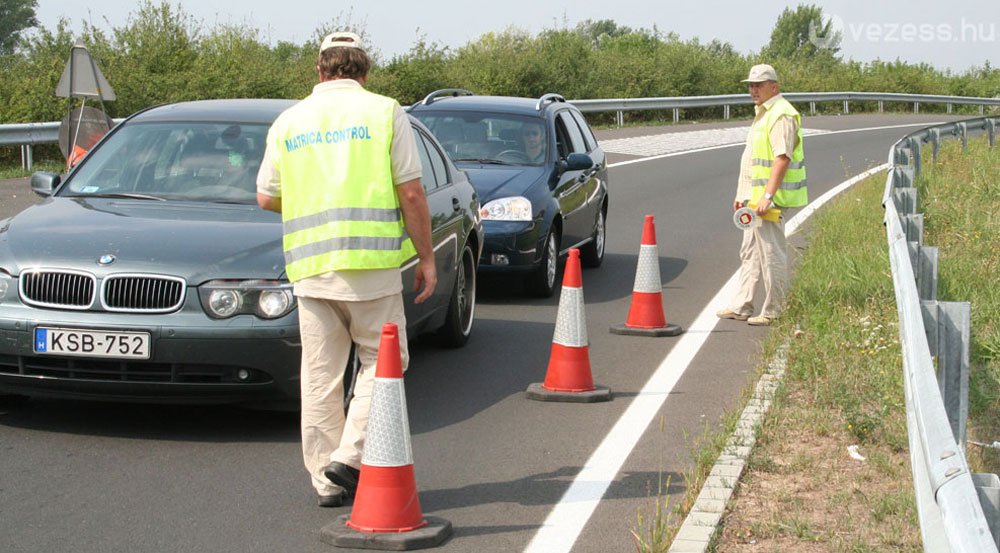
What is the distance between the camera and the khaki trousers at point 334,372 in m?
5.82

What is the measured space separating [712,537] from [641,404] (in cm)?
272

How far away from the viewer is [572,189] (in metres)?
12.8

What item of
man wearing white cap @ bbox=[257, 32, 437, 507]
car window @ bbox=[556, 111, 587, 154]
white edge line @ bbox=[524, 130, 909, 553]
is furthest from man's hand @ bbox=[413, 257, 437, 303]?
car window @ bbox=[556, 111, 587, 154]

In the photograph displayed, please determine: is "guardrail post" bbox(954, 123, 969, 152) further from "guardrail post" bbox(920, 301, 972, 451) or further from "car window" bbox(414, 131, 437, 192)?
"guardrail post" bbox(920, 301, 972, 451)

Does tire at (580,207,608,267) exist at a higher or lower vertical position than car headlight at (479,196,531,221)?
lower

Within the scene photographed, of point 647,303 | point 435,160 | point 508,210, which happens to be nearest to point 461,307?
point 435,160

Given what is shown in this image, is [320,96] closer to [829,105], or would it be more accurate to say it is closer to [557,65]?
[557,65]

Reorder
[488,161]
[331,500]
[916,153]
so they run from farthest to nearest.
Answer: [916,153]
[488,161]
[331,500]

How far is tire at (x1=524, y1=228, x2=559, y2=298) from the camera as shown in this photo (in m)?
11.8

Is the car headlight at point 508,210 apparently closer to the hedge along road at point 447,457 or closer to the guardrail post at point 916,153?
the hedge along road at point 447,457

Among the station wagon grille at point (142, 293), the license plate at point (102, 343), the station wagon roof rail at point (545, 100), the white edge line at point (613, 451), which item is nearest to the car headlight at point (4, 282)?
the license plate at point (102, 343)

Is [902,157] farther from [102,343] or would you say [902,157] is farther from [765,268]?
[102,343]

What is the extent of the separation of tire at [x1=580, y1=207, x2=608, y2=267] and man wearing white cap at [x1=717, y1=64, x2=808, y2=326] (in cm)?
278

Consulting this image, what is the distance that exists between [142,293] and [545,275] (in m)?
5.40
